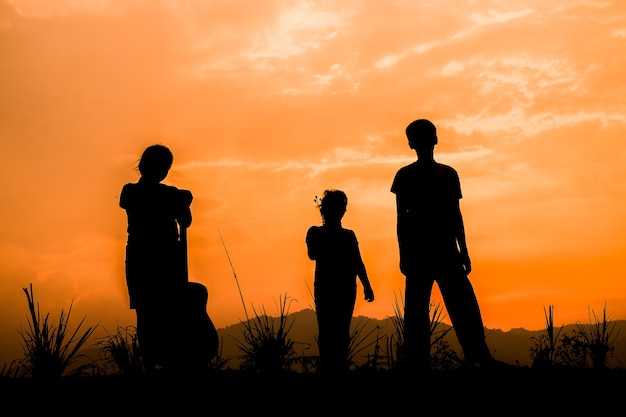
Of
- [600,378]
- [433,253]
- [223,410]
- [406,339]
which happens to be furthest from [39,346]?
[600,378]

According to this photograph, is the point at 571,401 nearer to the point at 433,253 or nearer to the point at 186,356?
the point at 433,253

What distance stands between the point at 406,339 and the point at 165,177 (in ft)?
7.60

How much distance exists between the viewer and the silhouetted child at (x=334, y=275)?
6.09 meters

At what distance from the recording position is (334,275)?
6.23 meters

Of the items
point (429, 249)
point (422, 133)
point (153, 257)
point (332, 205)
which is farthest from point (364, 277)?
point (153, 257)

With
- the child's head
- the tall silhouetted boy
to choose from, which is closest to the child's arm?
the child's head

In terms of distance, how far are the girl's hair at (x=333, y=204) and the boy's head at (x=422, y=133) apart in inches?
64.2

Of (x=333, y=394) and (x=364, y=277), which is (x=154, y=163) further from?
(x=364, y=277)

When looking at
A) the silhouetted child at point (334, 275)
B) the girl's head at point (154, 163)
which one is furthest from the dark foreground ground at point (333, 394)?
the girl's head at point (154, 163)

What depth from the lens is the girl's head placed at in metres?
4.60

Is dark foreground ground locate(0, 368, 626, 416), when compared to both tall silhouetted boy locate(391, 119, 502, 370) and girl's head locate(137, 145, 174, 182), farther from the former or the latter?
girl's head locate(137, 145, 174, 182)

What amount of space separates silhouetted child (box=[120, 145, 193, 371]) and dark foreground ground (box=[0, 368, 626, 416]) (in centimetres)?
30

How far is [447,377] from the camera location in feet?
14.2

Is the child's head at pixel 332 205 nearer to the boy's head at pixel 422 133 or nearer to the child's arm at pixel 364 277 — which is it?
the child's arm at pixel 364 277
